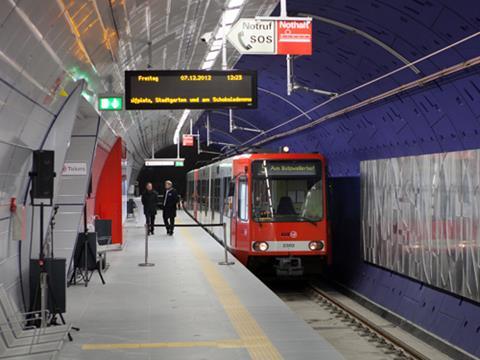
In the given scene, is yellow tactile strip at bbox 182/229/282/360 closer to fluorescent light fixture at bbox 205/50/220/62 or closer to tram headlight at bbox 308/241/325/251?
tram headlight at bbox 308/241/325/251

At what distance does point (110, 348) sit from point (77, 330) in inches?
38.9

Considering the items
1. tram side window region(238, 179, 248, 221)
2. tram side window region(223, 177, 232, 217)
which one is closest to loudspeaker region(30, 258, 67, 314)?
tram side window region(238, 179, 248, 221)

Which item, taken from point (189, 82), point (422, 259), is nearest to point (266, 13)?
point (189, 82)

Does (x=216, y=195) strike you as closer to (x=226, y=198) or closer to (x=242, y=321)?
(x=226, y=198)

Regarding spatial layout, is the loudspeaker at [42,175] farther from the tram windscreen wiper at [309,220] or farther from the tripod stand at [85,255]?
the tram windscreen wiper at [309,220]

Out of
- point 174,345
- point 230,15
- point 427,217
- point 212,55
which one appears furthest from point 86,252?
point 212,55

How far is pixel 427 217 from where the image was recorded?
12609 millimetres

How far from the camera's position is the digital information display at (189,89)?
13.0m

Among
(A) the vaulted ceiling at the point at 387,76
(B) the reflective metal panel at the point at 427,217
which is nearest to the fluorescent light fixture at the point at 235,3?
(A) the vaulted ceiling at the point at 387,76

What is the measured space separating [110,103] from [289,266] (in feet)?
16.8

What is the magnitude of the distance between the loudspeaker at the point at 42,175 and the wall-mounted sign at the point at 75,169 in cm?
449

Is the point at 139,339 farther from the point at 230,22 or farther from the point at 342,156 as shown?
the point at 342,156

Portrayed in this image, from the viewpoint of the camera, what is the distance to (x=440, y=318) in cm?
1177

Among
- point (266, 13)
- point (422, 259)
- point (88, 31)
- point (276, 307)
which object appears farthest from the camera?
point (266, 13)
